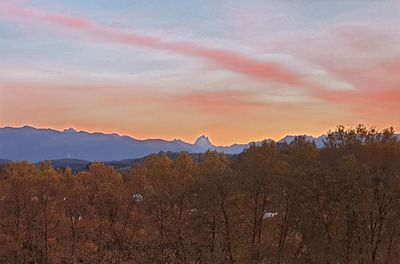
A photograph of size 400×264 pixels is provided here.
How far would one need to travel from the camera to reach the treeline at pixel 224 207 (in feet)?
149

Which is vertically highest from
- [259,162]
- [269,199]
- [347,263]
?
[259,162]

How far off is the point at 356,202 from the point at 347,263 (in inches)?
229

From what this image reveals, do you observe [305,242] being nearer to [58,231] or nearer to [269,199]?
[269,199]

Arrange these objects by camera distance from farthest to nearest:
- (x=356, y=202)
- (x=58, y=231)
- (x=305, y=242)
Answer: (x=58, y=231) < (x=305, y=242) < (x=356, y=202)

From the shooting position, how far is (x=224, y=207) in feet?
174

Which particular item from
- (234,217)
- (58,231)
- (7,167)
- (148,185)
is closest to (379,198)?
(234,217)

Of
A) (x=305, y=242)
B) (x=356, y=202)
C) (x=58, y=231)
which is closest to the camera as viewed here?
(x=356, y=202)

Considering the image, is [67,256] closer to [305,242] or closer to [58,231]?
[58,231]

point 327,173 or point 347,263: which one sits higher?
point 327,173

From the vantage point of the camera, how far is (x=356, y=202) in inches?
1735

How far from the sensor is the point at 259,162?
175 ft

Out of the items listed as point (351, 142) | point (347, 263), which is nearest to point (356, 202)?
point (347, 263)

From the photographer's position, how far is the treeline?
45469 mm

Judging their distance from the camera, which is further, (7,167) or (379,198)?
(7,167)
